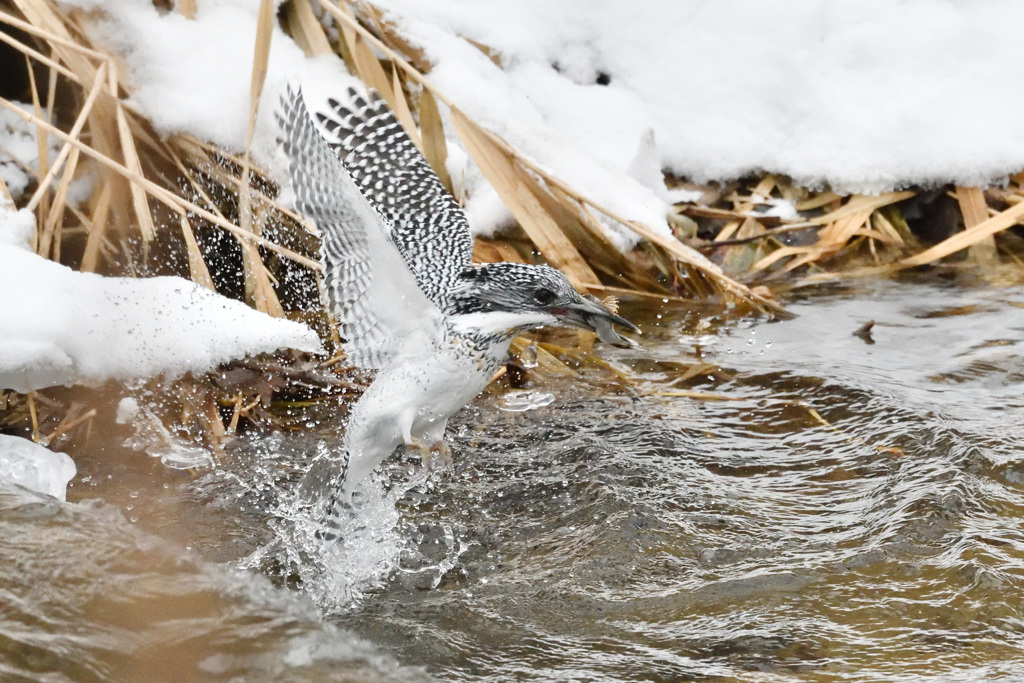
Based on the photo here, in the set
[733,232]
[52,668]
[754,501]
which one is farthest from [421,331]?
[733,232]

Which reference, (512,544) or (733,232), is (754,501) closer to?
(512,544)

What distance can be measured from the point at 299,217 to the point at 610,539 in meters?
1.95

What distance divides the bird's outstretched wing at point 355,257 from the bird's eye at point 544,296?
0.94 feet

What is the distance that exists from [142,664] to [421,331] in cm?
128

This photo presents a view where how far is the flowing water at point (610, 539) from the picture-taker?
2.31 metres

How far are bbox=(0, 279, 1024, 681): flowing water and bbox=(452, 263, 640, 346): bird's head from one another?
615 mm

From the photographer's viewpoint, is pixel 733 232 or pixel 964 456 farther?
pixel 733 232

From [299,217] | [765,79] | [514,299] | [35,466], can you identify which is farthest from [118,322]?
[765,79]

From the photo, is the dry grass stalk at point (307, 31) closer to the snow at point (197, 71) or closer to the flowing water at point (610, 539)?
the snow at point (197, 71)

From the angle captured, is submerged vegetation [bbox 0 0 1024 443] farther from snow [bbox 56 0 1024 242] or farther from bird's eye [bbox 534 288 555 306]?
bird's eye [bbox 534 288 555 306]

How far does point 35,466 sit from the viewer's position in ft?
10.7

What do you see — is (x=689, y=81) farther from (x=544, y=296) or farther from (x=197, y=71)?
(x=544, y=296)

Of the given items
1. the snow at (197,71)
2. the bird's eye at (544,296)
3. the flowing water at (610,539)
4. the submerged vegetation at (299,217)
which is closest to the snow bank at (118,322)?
the submerged vegetation at (299,217)

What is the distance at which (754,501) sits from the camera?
10.6 feet
